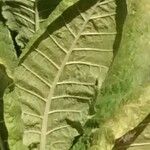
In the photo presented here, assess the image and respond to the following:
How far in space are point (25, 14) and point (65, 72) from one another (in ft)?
0.56

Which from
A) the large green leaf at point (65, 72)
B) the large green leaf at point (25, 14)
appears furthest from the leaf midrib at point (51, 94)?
the large green leaf at point (25, 14)

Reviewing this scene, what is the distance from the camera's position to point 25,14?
1.19 m

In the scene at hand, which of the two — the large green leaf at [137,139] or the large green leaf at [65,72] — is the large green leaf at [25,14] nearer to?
the large green leaf at [65,72]

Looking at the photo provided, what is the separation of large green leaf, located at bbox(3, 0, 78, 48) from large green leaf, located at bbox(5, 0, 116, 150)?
109 mm

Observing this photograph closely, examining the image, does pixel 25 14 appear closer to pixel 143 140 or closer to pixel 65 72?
pixel 65 72

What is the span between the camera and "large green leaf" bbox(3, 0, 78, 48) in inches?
46.4

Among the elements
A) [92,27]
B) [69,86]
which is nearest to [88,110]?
[69,86]

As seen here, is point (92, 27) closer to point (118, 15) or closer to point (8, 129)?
point (118, 15)

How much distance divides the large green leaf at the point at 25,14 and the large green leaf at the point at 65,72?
0.11 m

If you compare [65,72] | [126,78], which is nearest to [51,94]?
[65,72]

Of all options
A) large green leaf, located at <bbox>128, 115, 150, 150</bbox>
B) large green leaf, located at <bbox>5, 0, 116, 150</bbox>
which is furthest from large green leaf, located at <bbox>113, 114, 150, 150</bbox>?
large green leaf, located at <bbox>5, 0, 116, 150</bbox>

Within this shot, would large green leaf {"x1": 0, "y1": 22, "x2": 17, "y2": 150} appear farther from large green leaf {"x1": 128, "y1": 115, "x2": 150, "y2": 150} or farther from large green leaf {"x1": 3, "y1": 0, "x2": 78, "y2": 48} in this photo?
large green leaf {"x1": 128, "y1": 115, "x2": 150, "y2": 150}

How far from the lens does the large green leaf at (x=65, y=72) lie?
107 cm

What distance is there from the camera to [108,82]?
40.8 inches
